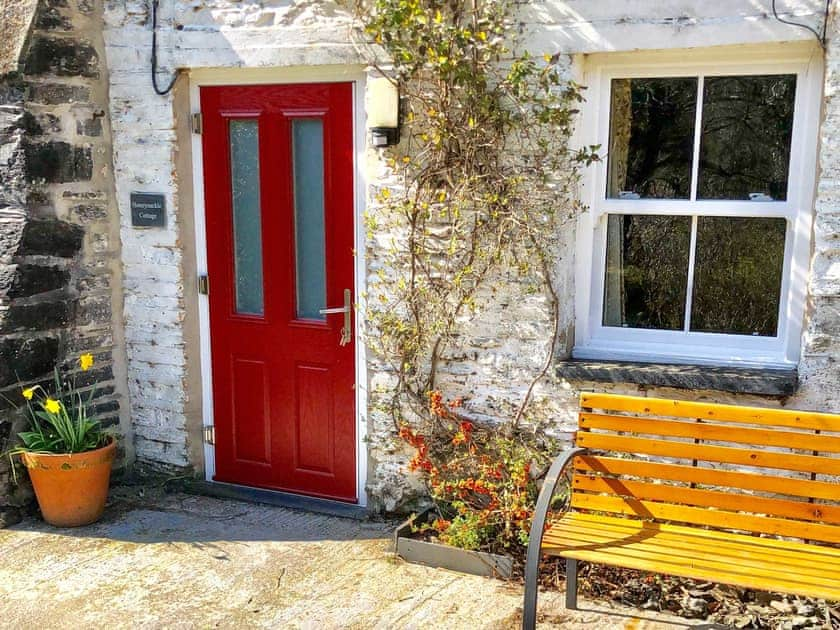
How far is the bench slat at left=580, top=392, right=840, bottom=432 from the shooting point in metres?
3.54

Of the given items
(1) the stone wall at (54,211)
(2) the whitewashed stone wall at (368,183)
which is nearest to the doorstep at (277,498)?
(2) the whitewashed stone wall at (368,183)

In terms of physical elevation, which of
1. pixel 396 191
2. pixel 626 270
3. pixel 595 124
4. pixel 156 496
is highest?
pixel 595 124

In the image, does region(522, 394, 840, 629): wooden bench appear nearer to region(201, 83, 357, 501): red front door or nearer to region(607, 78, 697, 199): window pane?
region(607, 78, 697, 199): window pane

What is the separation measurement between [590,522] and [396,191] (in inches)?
74.8

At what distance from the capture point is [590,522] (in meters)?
3.74

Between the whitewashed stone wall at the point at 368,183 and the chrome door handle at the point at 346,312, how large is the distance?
0.21 meters

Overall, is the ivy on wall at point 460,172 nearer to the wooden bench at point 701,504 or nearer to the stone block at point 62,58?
the wooden bench at point 701,504

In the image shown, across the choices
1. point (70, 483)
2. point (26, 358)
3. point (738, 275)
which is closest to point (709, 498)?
point (738, 275)

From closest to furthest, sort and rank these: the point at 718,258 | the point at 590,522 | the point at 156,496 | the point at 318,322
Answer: the point at 590,522
the point at 718,258
the point at 318,322
the point at 156,496

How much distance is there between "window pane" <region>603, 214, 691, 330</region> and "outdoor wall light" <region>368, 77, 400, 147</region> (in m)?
1.17

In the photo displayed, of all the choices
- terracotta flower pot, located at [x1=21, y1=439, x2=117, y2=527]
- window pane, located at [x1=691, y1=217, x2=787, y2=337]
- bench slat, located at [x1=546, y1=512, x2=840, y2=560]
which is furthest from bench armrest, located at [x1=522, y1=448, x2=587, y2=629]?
terracotta flower pot, located at [x1=21, y1=439, x2=117, y2=527]

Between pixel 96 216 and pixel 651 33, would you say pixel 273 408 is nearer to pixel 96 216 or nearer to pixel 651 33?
pixel 96 216

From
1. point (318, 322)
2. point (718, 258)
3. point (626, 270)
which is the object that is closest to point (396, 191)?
point (318, 322)

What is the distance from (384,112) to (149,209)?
63.1 inches
